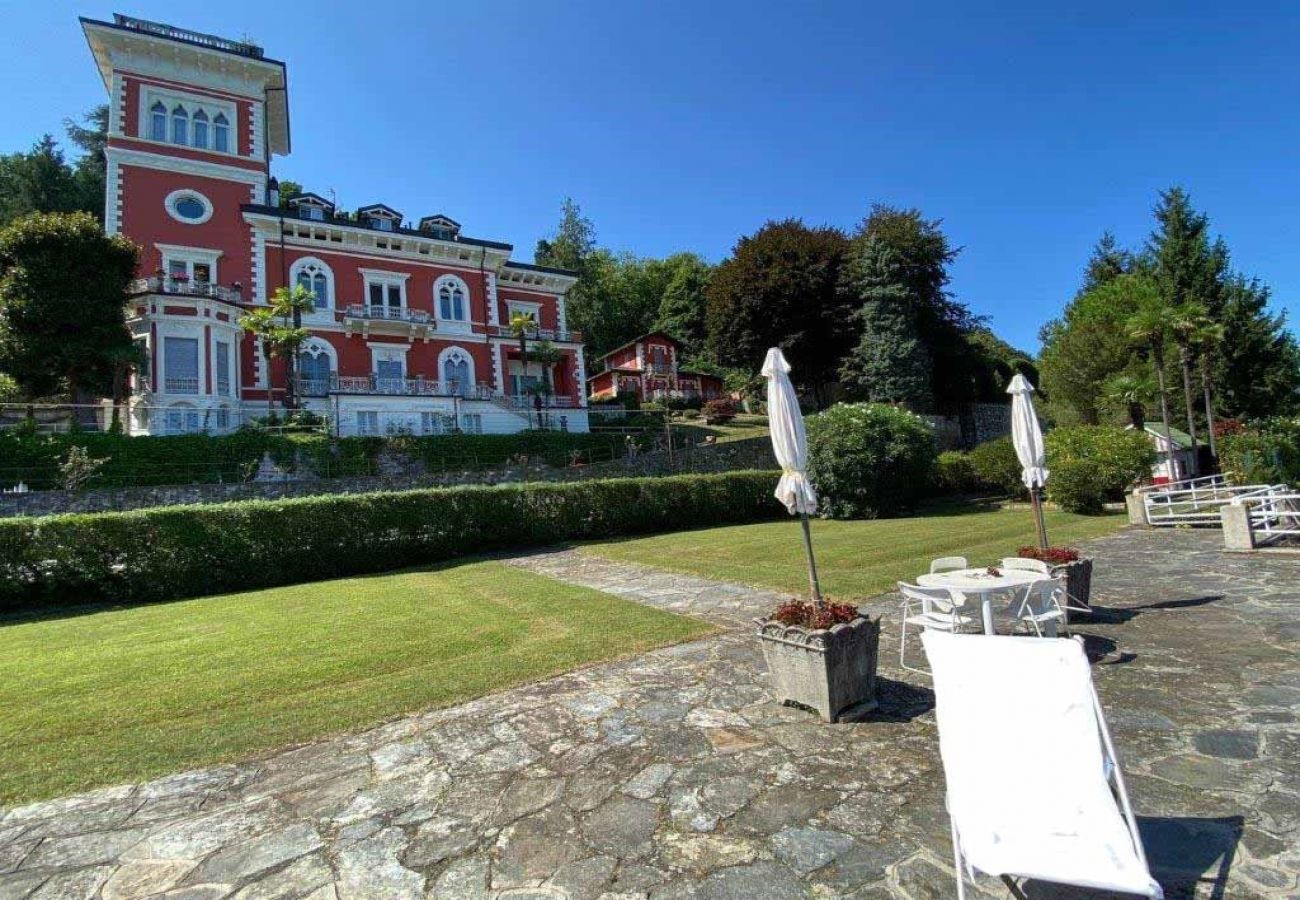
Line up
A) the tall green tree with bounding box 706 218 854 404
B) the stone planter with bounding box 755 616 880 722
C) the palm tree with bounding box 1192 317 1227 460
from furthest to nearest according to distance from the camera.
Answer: the tall green tree with bounding box 706 218 854 404 < the palm tree with bounding box 1192 317 1227 460 < the stone planter with bounding box 755 616 880 722

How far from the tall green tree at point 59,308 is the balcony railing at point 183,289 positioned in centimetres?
121

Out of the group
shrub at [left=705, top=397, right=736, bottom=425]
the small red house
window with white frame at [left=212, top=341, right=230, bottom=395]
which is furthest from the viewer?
the small red house

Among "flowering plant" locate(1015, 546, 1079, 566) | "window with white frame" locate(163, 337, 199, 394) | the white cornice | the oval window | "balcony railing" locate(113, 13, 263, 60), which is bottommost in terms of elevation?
"flowering plant" locate(1015, 546, 1079, 566)

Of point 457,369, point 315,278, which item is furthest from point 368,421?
point 315,278

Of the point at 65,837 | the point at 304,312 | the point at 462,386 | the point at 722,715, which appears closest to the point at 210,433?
the point at 304,312

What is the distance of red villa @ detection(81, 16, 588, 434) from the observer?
25.0m

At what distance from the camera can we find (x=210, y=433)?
22.0m

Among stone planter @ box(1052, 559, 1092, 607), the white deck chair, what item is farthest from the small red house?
the white deck chair

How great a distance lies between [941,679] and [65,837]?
471cm

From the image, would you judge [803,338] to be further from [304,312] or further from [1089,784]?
[1089,784]

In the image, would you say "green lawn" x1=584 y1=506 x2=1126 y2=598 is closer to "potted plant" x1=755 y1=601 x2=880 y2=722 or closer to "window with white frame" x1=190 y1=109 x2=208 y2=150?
"potted plant" x1=755 y1=601 x2=880 y2=722

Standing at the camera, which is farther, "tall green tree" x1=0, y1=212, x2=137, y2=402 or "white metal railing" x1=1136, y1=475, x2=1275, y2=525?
"tall green tree" x1=0, y1=212, x2=137, y2=402

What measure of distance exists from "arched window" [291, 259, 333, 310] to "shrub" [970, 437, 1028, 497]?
30.9 m

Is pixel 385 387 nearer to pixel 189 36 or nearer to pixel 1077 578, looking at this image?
pixel 189 36
